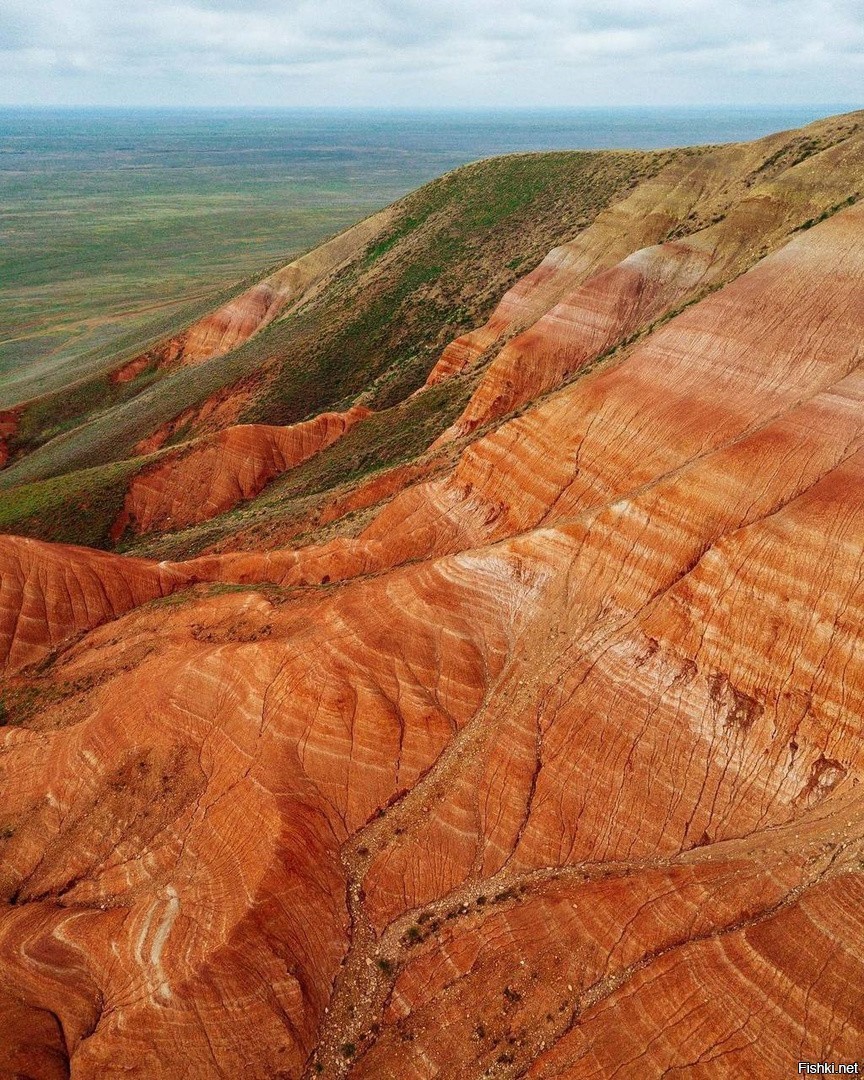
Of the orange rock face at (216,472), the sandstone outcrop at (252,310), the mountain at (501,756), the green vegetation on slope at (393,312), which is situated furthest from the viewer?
the sandstone outcrop at (252,310)

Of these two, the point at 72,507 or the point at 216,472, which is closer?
the point at 72,507

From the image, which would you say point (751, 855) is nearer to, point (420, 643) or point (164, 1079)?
point (420, 643)

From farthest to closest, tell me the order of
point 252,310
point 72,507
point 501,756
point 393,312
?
1. point 252,310
2. point 393,312
3. point 72,507
4. point 501,756

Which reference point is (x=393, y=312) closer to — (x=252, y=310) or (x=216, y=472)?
(x=252, y=310)

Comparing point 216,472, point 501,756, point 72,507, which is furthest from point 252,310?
point 501,756

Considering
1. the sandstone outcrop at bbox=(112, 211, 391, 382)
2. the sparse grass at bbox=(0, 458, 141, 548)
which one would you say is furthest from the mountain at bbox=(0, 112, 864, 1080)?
the sandstone outcrop at bbox=(112, 211, 391, 382)

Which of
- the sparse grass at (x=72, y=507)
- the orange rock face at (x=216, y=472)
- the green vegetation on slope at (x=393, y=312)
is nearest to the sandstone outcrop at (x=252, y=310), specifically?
the green vegetation on slope at (x=393, y=312)

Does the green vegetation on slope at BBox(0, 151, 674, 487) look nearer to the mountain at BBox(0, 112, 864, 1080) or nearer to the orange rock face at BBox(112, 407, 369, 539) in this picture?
the orange rock face at BBox(112, 407, 369, 539)

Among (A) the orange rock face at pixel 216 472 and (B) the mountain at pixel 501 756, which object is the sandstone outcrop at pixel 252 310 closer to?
(A) the orange rock face at pixel 216 472

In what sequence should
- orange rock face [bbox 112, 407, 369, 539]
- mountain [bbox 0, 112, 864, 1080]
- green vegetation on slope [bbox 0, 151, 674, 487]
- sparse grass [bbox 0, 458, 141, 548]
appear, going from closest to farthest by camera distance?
mountain [bbox 0, 112, 864, 1080], sparse grass [bbox 0, 458, 141, 548], orange rock face [bbox 112, 407, 369, 539], green vegetation on slope [bbox 0, 151, 674, 487]
